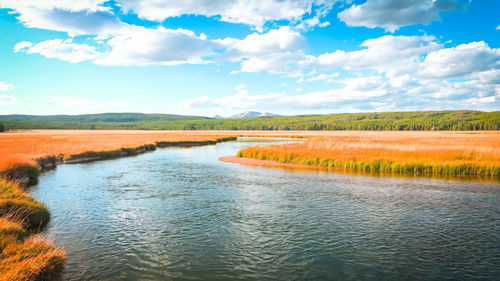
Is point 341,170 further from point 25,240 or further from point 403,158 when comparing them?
point 25,240

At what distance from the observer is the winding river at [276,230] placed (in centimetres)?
939

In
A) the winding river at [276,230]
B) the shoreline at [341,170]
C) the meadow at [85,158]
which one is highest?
the meadow at [85,158]

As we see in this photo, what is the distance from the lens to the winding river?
939 cm

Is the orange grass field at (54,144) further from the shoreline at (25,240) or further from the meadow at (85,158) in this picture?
the shoreline at (25,240)

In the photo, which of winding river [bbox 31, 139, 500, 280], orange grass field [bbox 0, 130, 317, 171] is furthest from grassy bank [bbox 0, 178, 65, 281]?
orange grass field [bbox 0, 130, 317, 171]

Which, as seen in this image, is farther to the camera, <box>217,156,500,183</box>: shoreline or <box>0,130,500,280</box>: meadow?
<box>217,156,500,183</box>: shoreline

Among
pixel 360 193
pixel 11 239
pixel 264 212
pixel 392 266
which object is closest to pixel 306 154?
pixel 360 193

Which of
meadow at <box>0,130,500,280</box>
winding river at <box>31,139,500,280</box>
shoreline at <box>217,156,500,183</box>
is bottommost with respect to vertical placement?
winding river at <box>31,139,500,280</box>

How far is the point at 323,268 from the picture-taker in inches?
374

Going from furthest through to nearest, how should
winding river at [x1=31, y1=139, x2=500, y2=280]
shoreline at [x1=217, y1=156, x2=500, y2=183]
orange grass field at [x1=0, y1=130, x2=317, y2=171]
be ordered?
orange grass field at [x1=0, y1=130, x2=317, y2=171] → shoreline at [x1=217, y1=156, x2=500, y2=183] → winding river at [x1=31, y1=139, x2=500, y2=280]

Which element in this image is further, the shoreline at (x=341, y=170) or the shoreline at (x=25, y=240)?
the shoreline at (x=341, y=170)

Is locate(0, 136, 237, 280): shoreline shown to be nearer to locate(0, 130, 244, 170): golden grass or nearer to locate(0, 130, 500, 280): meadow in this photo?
locate(0, 130, 500, 280): meadow

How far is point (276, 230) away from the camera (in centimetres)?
1270

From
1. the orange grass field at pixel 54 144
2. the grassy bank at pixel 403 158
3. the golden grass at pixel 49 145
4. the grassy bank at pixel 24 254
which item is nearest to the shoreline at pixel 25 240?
the grassy bank at pixel 24 254
